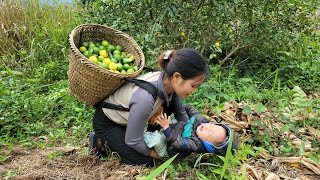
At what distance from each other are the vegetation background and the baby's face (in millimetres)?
178

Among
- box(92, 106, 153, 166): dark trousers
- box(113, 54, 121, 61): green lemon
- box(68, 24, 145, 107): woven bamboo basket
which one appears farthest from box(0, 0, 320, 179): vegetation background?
box(113, 54, 121, 61): green lemon

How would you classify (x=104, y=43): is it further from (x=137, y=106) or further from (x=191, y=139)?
(x=191, y=139)

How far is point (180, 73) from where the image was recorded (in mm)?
2369

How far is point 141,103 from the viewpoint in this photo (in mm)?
2352

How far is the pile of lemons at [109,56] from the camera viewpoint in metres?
2.61

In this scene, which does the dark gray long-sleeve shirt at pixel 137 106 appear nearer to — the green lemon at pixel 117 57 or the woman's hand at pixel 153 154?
the woman's hand at pixel 153 154

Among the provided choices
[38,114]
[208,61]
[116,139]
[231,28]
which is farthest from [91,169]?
[231,28]

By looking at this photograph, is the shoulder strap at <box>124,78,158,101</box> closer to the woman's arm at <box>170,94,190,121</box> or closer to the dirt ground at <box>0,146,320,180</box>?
the woman's arm at <box>170,94,190,121</box>

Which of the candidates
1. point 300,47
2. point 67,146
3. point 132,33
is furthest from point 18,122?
point 300,47

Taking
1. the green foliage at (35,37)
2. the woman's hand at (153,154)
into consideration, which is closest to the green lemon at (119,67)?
the woman's hand at (153,154)

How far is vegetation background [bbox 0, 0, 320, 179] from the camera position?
9.80 ft

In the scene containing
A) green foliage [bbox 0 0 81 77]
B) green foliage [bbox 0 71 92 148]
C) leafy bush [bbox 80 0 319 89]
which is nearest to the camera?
green foliage [bbox 0 71 92 148]

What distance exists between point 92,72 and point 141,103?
38cm

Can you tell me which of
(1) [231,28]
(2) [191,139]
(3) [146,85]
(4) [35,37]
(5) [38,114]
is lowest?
(5) [38,114]
